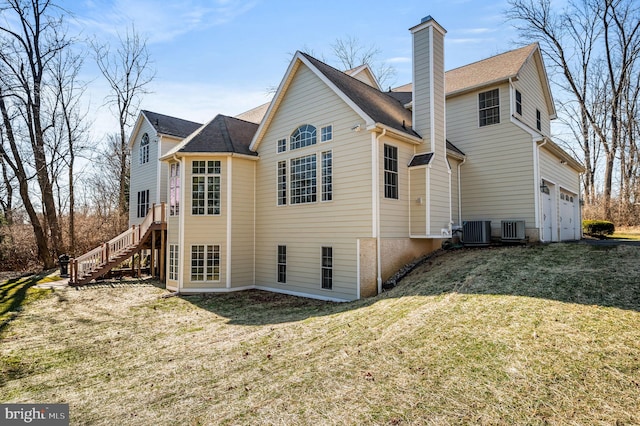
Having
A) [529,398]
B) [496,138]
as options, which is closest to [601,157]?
[496,138]

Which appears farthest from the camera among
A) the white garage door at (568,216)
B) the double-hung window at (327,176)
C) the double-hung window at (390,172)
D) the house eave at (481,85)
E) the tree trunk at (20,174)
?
the tree trunk at (20,174)

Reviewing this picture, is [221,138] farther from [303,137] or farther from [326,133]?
[326,133]

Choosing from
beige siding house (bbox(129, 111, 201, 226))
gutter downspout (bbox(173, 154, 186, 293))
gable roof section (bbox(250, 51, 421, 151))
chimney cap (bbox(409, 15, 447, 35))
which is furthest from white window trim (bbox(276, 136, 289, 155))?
beige siding house (bbox(129, 111, 201, 226))

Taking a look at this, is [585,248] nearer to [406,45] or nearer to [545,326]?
[545,326]

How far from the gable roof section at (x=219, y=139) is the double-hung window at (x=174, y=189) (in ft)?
2.00

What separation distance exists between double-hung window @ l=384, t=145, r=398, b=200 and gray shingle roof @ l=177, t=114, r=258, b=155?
19.0 ft

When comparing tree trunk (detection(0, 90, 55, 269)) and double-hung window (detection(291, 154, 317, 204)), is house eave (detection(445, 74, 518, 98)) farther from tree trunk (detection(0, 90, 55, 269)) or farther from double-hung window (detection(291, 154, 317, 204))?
tree trunk (detection(0, 90, 55, 269))

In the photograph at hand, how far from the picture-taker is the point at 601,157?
97.5ft

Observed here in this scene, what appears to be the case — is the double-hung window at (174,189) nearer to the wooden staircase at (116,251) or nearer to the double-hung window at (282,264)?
the wooden staircase at (116,251)

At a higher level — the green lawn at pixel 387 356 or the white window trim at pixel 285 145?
the white window trim at pixel 285 145

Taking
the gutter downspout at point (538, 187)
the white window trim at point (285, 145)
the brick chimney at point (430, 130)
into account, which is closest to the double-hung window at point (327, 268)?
the brick chimney at point (430, 130)

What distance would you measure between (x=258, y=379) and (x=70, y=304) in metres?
10.2

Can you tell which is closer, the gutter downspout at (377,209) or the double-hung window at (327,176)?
the gutter downspout at (377,209)

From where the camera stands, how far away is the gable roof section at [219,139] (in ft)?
45.1
